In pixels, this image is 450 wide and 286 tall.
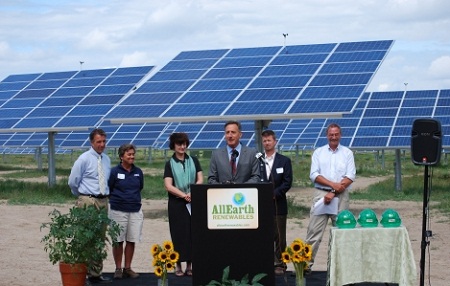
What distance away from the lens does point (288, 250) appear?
925 cm

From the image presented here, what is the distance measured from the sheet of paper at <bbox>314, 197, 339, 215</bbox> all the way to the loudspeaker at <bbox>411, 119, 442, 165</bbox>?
1162 mm

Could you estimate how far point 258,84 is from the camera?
20.8 metres

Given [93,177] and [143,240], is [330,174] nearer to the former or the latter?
[93,177]

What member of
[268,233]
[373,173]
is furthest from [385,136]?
[268,233]

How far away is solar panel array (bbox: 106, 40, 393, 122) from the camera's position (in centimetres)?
1923

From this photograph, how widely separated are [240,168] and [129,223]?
154 centimetres

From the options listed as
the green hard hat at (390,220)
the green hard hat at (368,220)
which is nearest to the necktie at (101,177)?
the green hard hat at (368,220)

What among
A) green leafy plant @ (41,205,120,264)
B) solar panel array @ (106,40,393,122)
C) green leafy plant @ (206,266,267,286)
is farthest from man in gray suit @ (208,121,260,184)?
solar panel array @ (106,40,393,122)

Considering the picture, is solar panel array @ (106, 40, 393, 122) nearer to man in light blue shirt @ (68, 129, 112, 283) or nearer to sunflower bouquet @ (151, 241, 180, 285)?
man in light blue shirt @ (68, 129, 112, 283)

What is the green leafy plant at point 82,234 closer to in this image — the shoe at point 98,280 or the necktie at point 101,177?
the necktie at point 101,177

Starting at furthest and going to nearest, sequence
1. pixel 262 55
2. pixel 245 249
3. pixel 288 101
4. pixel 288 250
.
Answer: pixel 262 55
pixel 288 101
pixel 288 250
pixel 245 249

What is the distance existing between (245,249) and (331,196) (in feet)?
6.55

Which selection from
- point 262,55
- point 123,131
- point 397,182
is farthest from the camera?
point 123,131

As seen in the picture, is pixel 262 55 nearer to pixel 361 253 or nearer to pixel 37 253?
pixel 37 253
